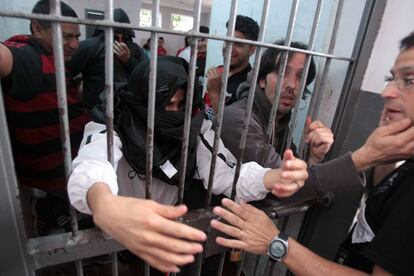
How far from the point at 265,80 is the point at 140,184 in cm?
81

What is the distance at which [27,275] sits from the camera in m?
0.75

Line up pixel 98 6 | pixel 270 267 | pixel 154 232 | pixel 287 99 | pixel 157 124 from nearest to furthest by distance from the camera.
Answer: pixel 154 232, pixel 157 124, pixel 287 99, pixel 270 267, pixel 98 6

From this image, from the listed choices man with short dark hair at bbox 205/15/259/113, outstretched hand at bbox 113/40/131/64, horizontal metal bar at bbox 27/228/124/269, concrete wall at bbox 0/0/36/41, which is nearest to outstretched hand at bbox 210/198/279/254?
horizontal metal bar at bbox 27/228/124/269

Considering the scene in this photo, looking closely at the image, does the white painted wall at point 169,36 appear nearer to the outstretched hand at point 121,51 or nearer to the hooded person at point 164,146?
the outstretched hand at point 121,51

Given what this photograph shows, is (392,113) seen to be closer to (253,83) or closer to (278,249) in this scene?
(253,83)

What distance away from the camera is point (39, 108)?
4.65 feet

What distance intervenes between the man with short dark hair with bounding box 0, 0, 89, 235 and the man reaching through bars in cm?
52

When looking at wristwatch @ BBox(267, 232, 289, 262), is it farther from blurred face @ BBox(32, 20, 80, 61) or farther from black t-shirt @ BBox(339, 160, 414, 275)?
blurred face @ BBox(32, 20, 80, 61)

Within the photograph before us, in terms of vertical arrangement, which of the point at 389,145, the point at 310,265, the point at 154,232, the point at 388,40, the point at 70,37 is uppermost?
the point at 388,40

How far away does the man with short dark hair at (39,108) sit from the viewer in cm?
125

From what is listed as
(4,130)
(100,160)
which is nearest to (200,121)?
(100,160)

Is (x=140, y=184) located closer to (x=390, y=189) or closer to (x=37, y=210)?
(x=390, y=189)

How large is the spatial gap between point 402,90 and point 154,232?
2.90 ft

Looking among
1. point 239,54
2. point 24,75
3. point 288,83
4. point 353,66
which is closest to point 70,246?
point 24,75
